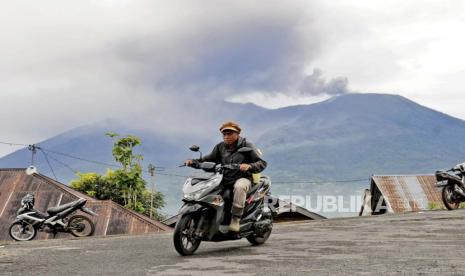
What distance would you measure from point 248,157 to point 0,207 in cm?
1824

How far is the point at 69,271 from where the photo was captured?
649cm

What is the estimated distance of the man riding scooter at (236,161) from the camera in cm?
788

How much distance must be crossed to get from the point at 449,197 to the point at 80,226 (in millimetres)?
10257

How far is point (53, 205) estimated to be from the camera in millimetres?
23641

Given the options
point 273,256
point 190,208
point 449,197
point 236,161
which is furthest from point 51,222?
point 449,197

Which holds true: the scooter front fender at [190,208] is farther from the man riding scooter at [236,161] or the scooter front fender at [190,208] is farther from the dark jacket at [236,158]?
the dark jacket at [236,158]

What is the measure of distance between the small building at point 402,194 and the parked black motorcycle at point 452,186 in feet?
61.5

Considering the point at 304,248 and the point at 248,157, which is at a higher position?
the point at 248,157

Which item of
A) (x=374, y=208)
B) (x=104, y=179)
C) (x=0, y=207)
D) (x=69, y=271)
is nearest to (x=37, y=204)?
(x=0, y=207)

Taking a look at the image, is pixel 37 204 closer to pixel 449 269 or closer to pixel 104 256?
pixel 104 256

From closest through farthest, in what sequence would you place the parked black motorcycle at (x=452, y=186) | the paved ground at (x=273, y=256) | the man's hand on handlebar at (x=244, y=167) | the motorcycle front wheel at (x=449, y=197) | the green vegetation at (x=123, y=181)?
the paved ground at (x=273, y=256) < the man's hand on handlebar at (x=244, y=167) < the parked black motorcycle at (x=452, y=186) < the motorcycle front wheel at (x=449, y=197) < the green vegetation at (x=123, y=181)

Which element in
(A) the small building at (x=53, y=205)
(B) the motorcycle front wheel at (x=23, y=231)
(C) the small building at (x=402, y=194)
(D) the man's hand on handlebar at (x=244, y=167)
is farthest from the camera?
(C) the small building at (x=402, y=194)

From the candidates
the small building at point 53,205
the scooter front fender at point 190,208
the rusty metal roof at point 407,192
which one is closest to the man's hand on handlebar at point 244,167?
the scooter front fender at point 190,208

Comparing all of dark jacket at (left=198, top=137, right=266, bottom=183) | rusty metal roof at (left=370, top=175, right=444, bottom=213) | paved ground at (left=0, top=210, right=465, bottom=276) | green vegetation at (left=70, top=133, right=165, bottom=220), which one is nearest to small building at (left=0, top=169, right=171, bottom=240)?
paved ground at (left=0, top=210, right=465, bottom=276)
